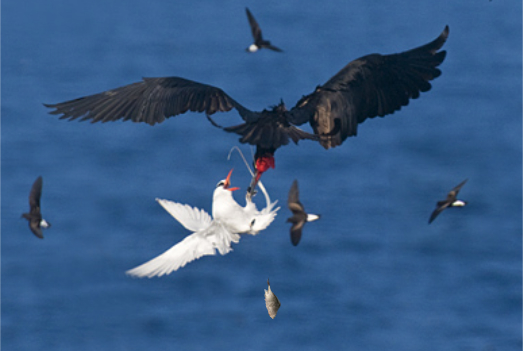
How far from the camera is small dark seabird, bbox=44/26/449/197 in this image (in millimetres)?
21422

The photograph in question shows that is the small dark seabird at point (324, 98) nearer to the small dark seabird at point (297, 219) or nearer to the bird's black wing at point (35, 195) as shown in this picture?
the bird's black wing at point (35, 195)

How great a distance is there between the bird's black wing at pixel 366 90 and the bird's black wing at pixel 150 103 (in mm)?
1191

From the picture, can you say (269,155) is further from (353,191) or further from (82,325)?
(353,191)

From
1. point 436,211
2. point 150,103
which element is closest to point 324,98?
point 436,211

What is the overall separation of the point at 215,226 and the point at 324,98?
8.00 feet

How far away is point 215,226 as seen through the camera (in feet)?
67.5

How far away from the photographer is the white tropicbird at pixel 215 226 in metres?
20.2

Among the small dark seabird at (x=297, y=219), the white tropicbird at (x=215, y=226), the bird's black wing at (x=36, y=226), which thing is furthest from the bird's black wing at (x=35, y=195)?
the small dark seabird at (x=297, y=219)

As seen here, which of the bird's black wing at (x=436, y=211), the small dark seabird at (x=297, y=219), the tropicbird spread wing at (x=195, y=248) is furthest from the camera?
the bird's black wing at (x=436, y=211)

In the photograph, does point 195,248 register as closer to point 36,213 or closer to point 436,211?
point 36,213

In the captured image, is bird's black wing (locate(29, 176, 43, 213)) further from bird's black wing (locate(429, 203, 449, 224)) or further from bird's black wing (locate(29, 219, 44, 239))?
bird's black wing (locate(429, 203, 449, 224))

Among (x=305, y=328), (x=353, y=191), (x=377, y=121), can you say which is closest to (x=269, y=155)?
(x=305, y=328)

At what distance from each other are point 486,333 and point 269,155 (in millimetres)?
10904

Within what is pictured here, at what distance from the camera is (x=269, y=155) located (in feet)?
66.5
